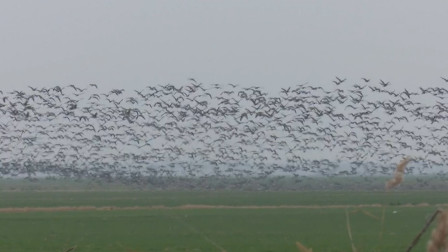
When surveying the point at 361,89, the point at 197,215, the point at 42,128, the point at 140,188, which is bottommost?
the point at 140,188

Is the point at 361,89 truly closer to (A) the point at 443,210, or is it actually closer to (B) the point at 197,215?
(B) the point at 197,215

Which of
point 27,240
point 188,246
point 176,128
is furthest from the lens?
point 176,128

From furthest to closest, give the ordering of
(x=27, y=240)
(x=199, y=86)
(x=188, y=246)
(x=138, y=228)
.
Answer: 1. (x=138, y=228)
2. (x=199, y=86)
3. (x=27, y=240)
4. (x=188, y=246)

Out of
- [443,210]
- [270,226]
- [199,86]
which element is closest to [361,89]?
[199,86]

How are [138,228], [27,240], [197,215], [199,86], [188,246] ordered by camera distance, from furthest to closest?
[197,215], [138,228], [199,86], [27,240], [188,246]

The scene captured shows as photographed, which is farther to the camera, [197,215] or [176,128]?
[197,215]

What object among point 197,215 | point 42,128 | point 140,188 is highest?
point 42,128

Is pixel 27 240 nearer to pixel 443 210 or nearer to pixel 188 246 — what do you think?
pixel 188 246

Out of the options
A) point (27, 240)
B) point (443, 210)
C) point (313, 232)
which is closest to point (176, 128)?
point (313, 232)

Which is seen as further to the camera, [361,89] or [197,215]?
[197,215]

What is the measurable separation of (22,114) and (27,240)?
181 inches

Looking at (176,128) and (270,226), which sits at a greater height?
(176,128)

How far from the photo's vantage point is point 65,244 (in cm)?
2850

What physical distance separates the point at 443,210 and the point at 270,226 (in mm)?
37739
